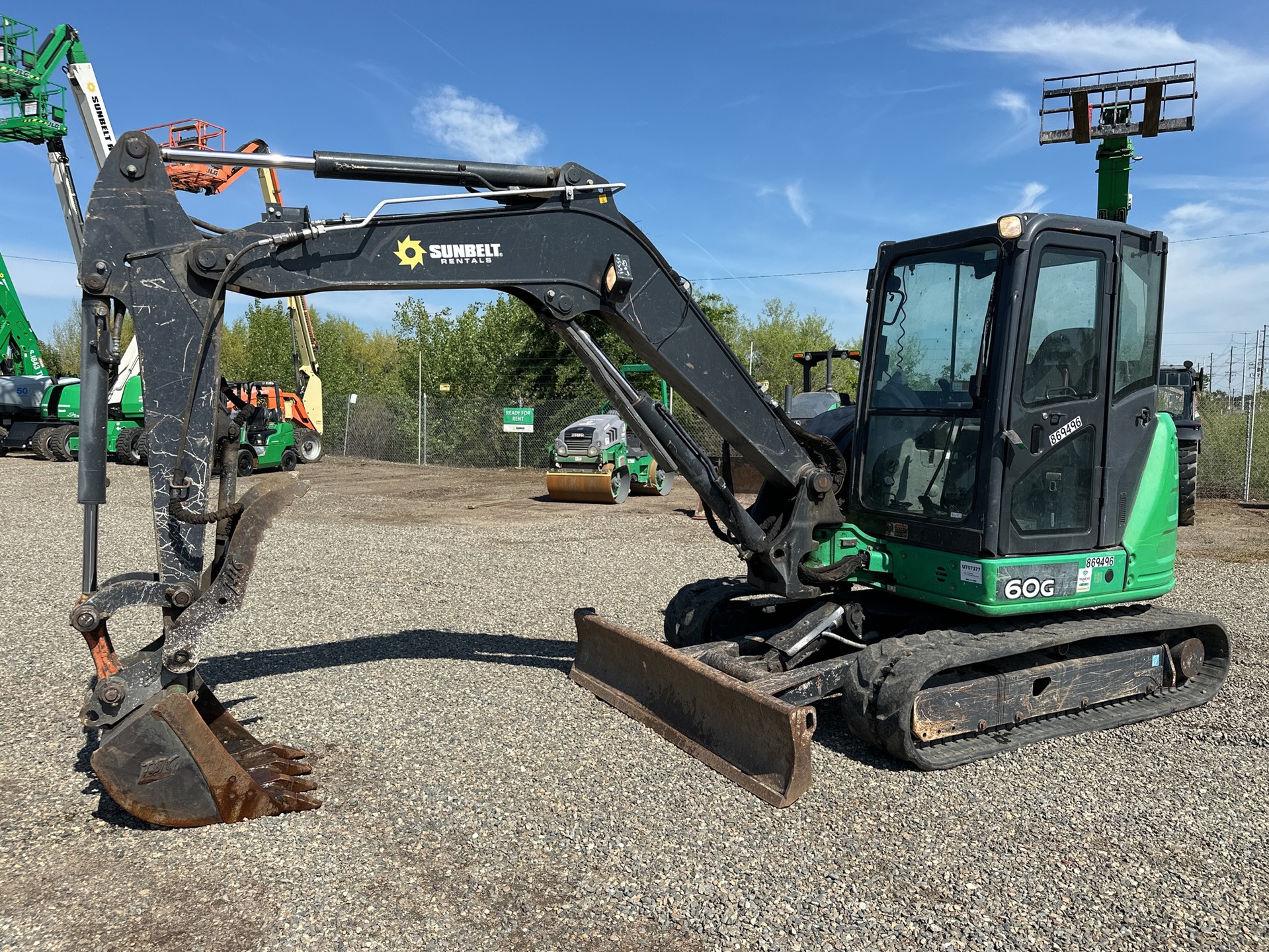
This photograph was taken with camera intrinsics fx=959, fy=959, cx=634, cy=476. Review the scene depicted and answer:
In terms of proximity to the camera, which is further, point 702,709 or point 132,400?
point 132,400

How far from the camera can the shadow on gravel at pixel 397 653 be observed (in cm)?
669

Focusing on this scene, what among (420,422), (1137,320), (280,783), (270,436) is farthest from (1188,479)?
(420,422)

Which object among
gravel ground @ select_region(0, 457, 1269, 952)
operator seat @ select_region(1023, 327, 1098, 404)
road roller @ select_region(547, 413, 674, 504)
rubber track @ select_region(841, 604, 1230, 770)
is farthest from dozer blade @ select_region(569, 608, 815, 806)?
road roller @ select_region(547, 413, 674, 504)

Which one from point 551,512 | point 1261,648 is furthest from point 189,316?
point 551,512

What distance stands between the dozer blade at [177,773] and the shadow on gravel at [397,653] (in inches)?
89.5

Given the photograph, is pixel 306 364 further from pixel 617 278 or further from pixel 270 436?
pixel 617 278

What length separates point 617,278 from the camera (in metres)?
5.00

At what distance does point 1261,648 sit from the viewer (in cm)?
755

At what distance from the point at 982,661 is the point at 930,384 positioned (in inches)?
62.5

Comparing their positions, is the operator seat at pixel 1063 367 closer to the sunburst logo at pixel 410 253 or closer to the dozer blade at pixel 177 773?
the sunburst logo at pixel 410 253

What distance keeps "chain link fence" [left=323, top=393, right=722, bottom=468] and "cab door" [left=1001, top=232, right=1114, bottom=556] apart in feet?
59.3

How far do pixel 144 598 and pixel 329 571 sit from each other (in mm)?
6477

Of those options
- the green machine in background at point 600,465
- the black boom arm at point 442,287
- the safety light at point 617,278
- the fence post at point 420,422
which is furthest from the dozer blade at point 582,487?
the safety light at point 617,278

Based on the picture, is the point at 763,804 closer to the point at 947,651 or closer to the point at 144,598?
the point at 947,651
